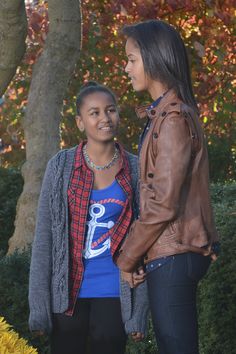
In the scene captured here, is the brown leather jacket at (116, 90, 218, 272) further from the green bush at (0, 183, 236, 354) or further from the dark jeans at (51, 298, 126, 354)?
the green bush at (0, 183, 236, 354)

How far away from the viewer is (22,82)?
11531 millimetres

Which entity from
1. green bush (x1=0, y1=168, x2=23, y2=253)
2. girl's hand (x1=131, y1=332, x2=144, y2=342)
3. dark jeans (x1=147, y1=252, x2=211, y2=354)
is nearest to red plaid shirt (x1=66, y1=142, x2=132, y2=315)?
girl's hand (x1=131, y1=332, x2=144, y2=342)

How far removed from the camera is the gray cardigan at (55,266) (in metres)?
4.47

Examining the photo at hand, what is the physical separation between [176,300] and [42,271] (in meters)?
0.89

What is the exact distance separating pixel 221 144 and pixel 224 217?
573cm

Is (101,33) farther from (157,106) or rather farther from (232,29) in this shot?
(157,106)

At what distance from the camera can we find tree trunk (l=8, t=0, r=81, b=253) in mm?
7781

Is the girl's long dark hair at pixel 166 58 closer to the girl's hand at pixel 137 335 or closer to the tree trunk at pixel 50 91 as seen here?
the girl's hand at pixel 137 335

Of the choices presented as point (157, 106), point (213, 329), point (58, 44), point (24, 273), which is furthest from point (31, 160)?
point (157, 106)

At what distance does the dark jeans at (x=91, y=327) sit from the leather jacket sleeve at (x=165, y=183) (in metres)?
0.66

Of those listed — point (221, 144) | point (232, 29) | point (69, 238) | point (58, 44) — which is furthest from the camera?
point (221, 144)

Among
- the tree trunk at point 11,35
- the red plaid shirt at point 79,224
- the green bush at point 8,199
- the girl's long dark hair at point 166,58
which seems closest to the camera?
the girl's long dark hair at point 166,58

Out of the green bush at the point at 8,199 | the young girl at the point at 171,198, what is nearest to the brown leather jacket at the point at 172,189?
the young girl at the point at 171,198

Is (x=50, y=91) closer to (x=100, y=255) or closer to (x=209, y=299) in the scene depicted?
(x=209, y=299)
